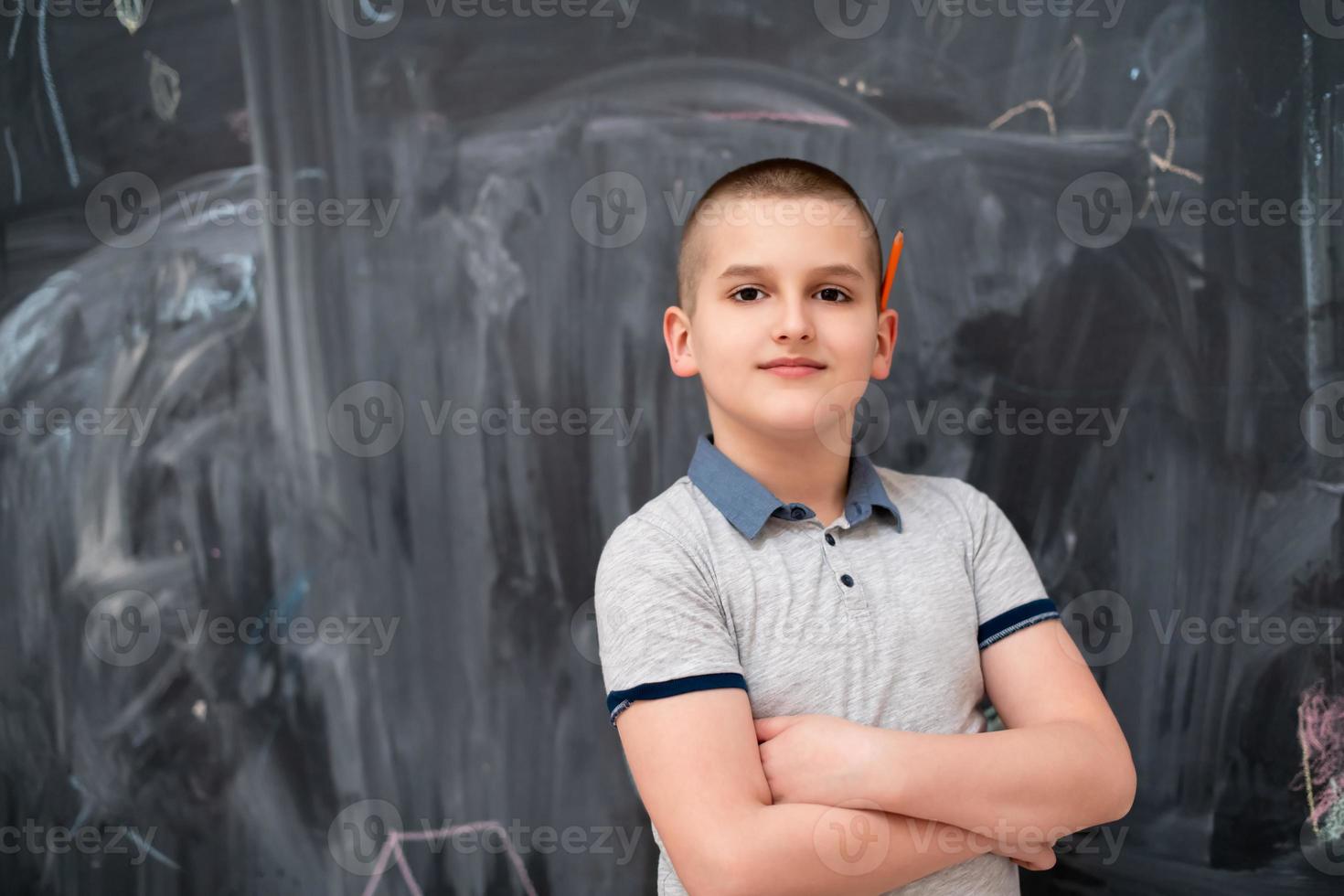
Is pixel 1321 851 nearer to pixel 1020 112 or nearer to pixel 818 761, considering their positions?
pixel 818 761

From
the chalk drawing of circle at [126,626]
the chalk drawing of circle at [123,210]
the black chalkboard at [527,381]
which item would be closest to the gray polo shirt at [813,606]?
the black chalkboard at [527,381]

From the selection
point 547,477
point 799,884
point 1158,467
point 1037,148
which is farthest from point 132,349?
point 1158,467

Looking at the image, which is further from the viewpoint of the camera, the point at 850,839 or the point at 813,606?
the point at 813,606

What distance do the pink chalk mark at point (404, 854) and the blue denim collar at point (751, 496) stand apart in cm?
78

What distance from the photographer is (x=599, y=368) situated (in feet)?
5.32

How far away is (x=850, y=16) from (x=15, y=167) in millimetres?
1440

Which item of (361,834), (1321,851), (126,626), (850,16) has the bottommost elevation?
(1321,851)

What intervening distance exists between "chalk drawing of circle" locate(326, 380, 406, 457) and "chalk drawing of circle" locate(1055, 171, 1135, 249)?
3.82 feet

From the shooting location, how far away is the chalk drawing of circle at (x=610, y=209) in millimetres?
1617

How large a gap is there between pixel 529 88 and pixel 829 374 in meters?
0.79

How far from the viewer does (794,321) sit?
114 cm

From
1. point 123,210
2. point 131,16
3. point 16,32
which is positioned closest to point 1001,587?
point 123,210

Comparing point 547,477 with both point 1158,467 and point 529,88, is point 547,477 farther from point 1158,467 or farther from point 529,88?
point 1158,467

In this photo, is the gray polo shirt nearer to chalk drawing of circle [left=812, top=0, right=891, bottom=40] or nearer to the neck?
the neck
